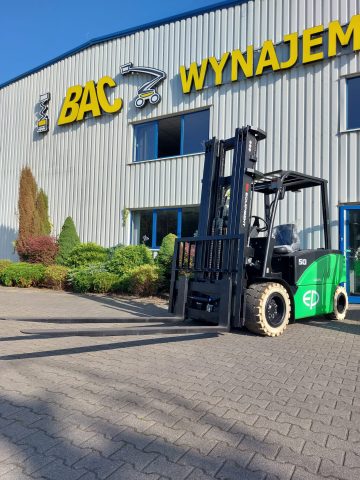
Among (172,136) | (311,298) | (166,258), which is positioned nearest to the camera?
(311,298)

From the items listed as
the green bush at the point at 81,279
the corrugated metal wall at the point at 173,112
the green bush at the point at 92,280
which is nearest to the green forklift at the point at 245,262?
the corrugated metal wall at the point at 173,112

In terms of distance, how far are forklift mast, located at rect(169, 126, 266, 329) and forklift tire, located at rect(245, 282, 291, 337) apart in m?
0.22

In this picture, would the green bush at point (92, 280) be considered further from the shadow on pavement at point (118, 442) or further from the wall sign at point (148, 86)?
the shadow on pavement at point (118, 442)

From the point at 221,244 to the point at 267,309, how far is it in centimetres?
136

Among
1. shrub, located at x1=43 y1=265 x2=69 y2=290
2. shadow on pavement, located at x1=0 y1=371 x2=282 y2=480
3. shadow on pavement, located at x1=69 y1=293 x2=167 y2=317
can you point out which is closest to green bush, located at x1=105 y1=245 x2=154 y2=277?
shadow on pavement, located at x1=69 y1=293 x2=167 y2=317

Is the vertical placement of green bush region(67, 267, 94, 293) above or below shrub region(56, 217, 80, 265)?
below

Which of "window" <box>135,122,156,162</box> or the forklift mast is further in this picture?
"window" <box>135,122,156,162</box>

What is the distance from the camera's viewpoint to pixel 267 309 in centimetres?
682

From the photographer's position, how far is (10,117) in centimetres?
2234

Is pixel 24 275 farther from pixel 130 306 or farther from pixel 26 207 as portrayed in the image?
pixel 130 306

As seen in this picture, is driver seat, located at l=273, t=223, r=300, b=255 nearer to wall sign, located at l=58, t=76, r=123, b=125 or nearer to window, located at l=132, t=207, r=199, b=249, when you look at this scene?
window, located at l=132, t=207, r=199, b=249

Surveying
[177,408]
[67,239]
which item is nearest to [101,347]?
[177,408]

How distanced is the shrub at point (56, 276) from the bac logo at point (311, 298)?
9.43 m

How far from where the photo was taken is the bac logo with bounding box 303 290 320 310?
770 cm
